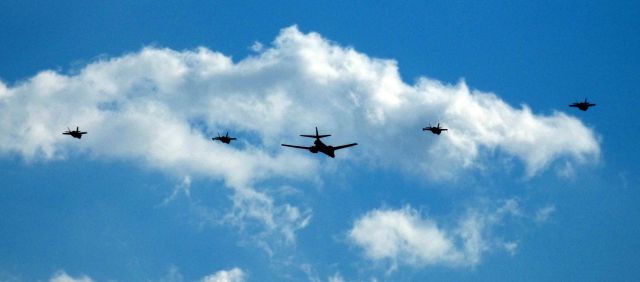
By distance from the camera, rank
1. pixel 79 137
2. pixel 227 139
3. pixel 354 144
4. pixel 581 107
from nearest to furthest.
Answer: pixel 354 144 < pixel 581 107 < pixel 79 137 < pixel 227 139

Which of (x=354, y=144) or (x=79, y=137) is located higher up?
(x=79, y=137)

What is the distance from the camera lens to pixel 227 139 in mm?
144875

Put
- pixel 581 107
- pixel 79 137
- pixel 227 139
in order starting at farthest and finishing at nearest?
pixel 227 139 → pixel 79 137 → pixel 581 107

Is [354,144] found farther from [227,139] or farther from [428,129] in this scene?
[227,139]

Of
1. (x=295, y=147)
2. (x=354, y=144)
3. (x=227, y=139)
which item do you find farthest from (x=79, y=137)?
(x=354, y=144)

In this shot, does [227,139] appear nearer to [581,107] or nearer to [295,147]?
[295,147]

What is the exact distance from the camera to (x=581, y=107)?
402 feet

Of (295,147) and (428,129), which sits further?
(428,129)

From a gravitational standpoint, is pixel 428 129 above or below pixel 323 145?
above

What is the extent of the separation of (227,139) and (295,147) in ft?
155

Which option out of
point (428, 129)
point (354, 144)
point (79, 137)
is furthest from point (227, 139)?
point (354, 144)

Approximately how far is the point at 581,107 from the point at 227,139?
70.1 metres

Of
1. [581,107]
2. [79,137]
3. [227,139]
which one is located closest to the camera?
[581,107]

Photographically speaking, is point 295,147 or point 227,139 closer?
point 295,147
